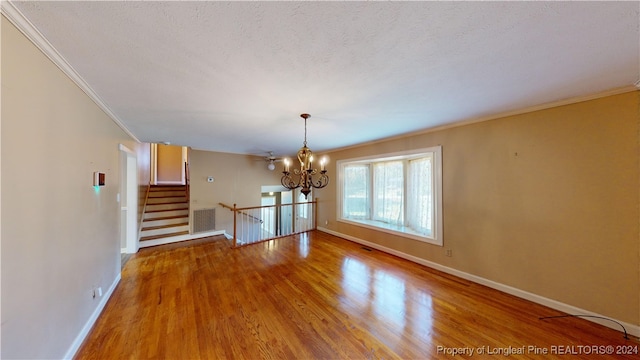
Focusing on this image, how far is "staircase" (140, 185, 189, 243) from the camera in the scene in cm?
450

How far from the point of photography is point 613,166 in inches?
75.6

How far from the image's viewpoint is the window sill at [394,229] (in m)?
3.34

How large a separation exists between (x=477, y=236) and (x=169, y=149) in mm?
9274

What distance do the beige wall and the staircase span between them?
282cm

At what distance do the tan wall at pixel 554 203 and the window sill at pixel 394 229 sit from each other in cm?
30

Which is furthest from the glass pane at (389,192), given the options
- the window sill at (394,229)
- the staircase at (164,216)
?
the staircase at (164,216)

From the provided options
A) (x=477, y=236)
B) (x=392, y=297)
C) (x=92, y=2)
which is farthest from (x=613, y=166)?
(x=92, y=2)

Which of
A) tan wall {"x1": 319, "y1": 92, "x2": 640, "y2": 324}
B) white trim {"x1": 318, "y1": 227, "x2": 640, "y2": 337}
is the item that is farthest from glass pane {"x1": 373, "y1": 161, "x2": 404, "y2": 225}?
tan wall {"x1": 319, "y1": 92, "x2": 640, "y2": 324}

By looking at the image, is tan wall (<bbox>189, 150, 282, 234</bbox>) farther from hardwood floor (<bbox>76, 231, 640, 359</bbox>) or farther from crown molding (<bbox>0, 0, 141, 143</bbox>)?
crown molding (<bbox>0, 0, 141, 143</bbox>)

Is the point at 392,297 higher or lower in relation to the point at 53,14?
lower

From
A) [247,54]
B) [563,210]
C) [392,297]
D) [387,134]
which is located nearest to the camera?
[247,54]

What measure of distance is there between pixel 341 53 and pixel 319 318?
97.0 inches

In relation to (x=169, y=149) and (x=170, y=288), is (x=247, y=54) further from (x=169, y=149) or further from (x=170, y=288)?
(x=169, y=149)

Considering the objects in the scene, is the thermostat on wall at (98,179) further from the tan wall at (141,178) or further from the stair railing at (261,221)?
the stair railing at (261,221)
